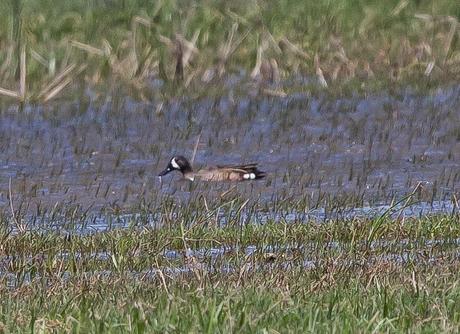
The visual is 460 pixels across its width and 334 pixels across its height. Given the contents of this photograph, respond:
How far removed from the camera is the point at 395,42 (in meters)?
17.0

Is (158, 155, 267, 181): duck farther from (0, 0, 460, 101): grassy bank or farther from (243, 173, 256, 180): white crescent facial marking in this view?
(0, 0, 460, 101): grassy bank

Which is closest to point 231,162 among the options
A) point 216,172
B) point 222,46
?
point 216,172

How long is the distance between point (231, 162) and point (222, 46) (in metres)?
2.99

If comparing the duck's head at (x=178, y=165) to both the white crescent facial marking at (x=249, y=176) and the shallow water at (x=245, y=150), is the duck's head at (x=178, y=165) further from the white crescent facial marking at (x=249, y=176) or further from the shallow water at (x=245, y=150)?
the white crescent facial marking at (x=249, y=176)

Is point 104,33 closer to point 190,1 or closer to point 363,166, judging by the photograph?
point 190,1

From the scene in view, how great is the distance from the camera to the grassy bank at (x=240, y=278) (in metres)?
6.20

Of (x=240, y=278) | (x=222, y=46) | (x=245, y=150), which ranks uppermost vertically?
(x=222, y=46)

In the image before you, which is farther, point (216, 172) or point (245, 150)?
point (245, 150)

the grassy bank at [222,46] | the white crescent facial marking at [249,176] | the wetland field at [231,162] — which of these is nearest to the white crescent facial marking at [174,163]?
the wetland field at [231,162]

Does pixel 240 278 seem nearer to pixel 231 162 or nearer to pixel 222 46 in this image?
Result: pixel 231 162

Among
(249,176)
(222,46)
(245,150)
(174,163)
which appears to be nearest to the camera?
(249,176)

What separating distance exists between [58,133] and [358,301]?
858 cm

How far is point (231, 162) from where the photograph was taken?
1398cm

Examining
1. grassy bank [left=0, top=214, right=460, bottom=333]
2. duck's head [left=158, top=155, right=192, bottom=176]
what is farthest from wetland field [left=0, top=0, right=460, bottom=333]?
duck's head [left=158, top=155, right=192, bottom=176]
